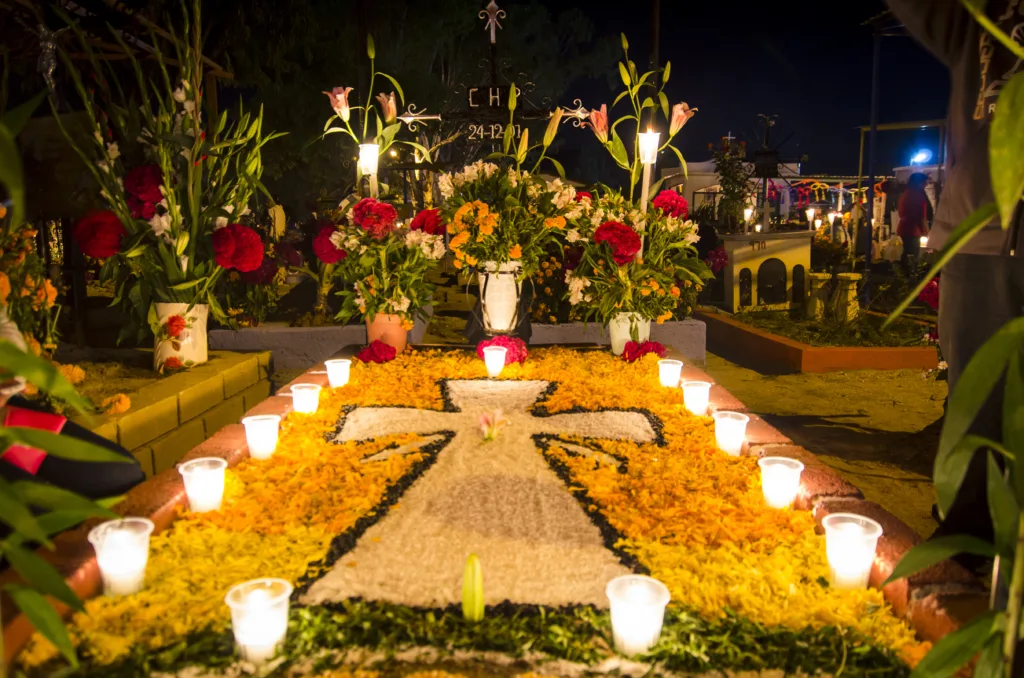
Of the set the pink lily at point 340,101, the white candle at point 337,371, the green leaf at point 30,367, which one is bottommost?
the white candle at point 337,371

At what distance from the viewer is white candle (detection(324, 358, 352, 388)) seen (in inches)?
168

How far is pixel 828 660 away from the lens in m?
1.69

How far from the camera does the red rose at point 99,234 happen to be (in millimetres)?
4074

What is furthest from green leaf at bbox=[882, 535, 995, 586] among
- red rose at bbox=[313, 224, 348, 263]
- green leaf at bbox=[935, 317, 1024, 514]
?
red rose at bbox=[313, 224, 348, 263]

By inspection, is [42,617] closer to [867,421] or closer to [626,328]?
[626,328]

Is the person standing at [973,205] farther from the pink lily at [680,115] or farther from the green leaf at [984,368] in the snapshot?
the pink lily at [680,115]

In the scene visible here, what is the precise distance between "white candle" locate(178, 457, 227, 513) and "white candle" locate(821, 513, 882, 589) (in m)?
1.88

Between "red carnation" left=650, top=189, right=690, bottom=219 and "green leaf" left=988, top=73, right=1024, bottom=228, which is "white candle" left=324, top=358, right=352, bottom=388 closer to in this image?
"red carnation" left=650, top=189, right=690, bottom=219

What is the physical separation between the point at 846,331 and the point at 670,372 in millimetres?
3715

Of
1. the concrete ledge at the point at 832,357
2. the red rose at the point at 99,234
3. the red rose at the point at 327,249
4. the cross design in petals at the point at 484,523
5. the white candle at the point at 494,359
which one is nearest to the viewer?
the cross design in petals at the point at 484,523

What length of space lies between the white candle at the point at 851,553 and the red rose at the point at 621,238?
3.09 metres

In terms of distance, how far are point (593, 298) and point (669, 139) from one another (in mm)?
1291

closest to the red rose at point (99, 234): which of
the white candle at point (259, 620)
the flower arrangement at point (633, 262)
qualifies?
the flower arrangement at point (633, 262)

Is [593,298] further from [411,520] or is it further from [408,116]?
[411,520]
